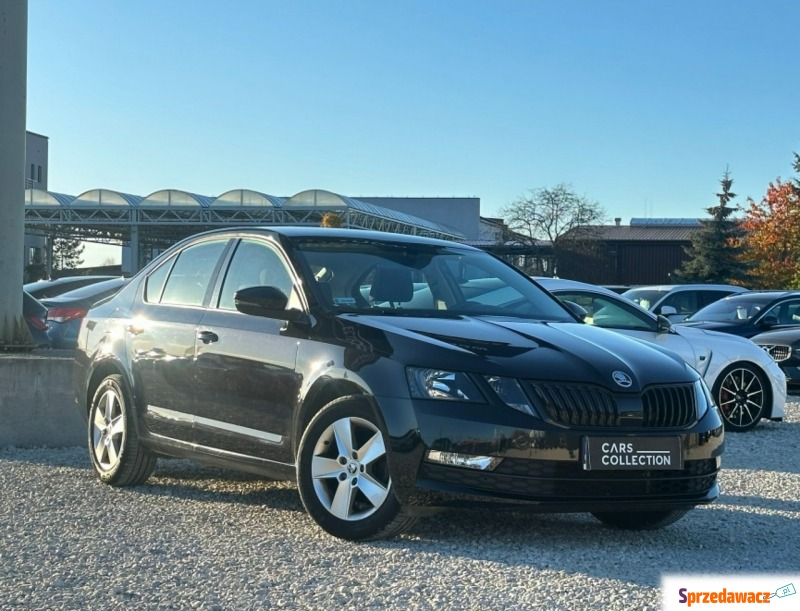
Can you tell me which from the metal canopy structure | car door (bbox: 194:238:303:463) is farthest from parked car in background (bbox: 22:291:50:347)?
the metal canopy structure

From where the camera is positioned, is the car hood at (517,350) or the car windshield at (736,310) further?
the car windshield at (736,310)

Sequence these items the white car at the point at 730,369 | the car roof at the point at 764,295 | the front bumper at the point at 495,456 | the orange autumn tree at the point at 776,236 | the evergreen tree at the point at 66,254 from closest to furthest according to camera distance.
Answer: the front bumper at the point at 495,456 < the white car at the point at 730,369 < the car roof at the point at 764,295 < the orange autumn tree at the point at 776,236 < the evergreen tree at the point at 66,254

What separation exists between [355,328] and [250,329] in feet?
2.71

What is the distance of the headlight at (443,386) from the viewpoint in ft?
17.9

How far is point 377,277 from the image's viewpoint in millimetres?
6602

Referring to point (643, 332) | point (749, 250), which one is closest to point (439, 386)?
point (643, 332)

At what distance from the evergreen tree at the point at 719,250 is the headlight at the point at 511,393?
180 ft

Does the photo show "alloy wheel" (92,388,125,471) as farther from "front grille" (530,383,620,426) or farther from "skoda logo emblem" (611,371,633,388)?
"skoda logo emblem" (611,371,633,388)

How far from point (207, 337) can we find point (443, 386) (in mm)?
1841

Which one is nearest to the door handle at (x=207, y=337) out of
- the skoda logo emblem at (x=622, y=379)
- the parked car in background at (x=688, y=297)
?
the skoda logo emblem at (x=622, y=379)

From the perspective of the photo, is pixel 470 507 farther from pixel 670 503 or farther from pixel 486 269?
pixel 486 269

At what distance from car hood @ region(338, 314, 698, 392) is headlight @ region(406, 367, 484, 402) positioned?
0.04 metres

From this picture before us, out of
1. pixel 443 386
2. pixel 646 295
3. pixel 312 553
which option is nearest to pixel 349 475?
pixel 312 553

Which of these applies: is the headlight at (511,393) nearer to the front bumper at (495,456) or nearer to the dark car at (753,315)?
the front bumper at (495,456)
